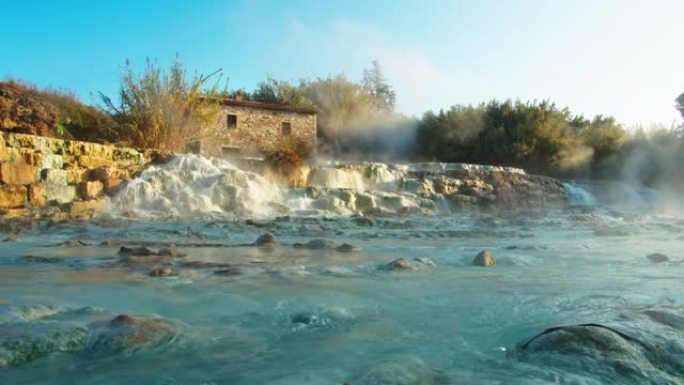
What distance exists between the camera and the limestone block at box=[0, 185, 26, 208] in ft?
25.4

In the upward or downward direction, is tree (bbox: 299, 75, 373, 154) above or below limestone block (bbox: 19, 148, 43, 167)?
above

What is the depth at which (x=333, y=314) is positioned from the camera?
6.91 ft

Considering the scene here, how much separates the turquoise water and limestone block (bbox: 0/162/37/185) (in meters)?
4.20

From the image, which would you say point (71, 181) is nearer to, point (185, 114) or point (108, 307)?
point (185, 114)

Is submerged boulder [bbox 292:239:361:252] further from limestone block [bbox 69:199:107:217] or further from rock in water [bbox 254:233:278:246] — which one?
limestone block [bbox 69:199:107:217]

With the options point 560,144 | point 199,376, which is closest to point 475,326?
point 199,376

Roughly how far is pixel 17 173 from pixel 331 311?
783 cm

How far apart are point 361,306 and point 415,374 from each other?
0.90 m

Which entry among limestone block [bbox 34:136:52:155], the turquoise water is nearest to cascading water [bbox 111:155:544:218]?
limestone block [bbox 34:136:52:155]

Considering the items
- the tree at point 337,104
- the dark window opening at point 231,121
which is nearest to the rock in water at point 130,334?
the dark window opening at point 231,121

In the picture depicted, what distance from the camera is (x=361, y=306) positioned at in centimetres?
229

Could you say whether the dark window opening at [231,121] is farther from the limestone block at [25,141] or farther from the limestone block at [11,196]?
the limestone block at [11,196]

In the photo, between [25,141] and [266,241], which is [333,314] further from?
[25,141]

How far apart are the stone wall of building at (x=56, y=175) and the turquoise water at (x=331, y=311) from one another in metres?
3.94
